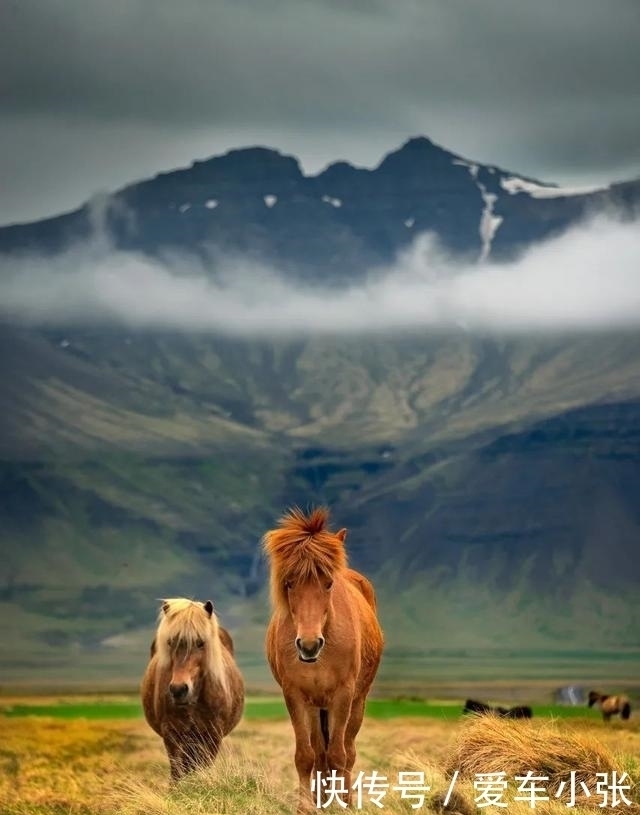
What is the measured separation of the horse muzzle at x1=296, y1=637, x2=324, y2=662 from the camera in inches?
832

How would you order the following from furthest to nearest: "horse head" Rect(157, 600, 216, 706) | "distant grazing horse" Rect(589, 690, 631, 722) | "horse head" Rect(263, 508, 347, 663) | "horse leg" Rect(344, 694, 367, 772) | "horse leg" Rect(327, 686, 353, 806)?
"distant grazing horse" Rect(589, 690, 631, 722) < "horse head" Rect(157, 600, 216, 706) < "horse leg" Rect(344, 694, 367, 772) < "horse leg" Rect(327, 686, 353, 806) < "horse head" Rect(263, 508, 347, 663)

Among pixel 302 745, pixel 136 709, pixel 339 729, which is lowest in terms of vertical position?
pixel 302 745

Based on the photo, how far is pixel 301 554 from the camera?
2222 cm

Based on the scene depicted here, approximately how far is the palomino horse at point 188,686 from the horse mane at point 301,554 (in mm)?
4155

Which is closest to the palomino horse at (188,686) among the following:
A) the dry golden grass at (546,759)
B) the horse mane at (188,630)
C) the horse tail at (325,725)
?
the horse mane at (188,630)

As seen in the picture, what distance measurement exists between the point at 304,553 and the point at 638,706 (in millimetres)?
147928

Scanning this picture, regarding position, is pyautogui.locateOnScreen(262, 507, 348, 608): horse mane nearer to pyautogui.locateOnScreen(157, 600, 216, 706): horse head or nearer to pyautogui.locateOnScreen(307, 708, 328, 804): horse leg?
pyautogui.locateOnScreen(307, 708, 328, 804): horse leg

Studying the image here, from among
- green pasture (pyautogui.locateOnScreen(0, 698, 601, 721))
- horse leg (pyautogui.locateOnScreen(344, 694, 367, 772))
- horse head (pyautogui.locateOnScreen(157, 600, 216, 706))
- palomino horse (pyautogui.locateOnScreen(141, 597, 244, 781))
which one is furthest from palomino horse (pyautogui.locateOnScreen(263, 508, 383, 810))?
green pasture (pyautogui.locateOnScreen(0, 698, 601, 721))

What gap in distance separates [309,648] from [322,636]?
1.37 ft

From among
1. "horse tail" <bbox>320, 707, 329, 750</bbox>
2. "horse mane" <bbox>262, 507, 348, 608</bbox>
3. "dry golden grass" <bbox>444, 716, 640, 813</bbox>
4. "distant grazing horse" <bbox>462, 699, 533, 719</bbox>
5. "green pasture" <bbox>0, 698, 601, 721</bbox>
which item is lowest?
"dry golden grass" <bbox>444, 716, 640, 813</bbox>

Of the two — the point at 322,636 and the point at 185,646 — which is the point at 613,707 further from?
the point at 322,636

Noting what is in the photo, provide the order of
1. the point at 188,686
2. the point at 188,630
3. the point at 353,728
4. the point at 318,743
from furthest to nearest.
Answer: the point at 188,630, the point at 188,686, the point at 353,728, the point at 318,743

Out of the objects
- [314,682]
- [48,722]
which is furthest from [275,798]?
[48,722]

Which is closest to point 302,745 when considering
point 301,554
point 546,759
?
point 301,554
